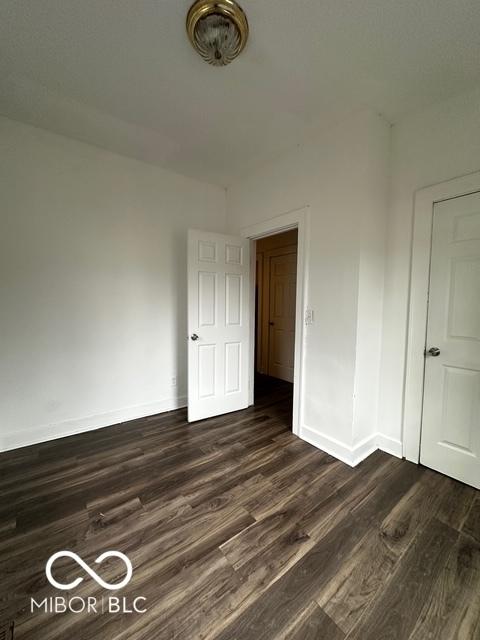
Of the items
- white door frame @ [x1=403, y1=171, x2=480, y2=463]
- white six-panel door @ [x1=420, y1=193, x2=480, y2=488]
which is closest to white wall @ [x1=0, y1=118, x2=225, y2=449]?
white door frame @ [x1=403, y1=171, x2=480, y2=463]

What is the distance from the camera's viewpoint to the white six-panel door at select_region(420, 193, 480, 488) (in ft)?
5.59

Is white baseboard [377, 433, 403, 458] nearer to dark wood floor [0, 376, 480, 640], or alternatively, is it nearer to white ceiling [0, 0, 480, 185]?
dark wood floor [0, 376, 480, 640]

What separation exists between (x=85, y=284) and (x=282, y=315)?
283 cm

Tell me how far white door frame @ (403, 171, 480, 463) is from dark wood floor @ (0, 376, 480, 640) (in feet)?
0.92

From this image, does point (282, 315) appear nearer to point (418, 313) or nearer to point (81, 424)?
point (418, 313)

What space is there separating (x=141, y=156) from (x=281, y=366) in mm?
3381

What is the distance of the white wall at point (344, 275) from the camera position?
1.90 metres

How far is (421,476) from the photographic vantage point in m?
1.85

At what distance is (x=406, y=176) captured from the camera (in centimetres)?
195

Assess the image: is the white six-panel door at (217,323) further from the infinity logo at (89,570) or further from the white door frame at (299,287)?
the infinity logo at (89,570)

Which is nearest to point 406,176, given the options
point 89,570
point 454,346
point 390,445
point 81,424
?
point 454,346

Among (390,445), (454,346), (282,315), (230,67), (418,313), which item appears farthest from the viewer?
(282,315)

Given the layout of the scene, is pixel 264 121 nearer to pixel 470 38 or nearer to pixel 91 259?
pixel 470 38

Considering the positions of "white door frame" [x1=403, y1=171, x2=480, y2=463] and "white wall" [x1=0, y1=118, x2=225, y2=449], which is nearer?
"white door frame" [x1=403, y1=171, x2=480, y2=463]
